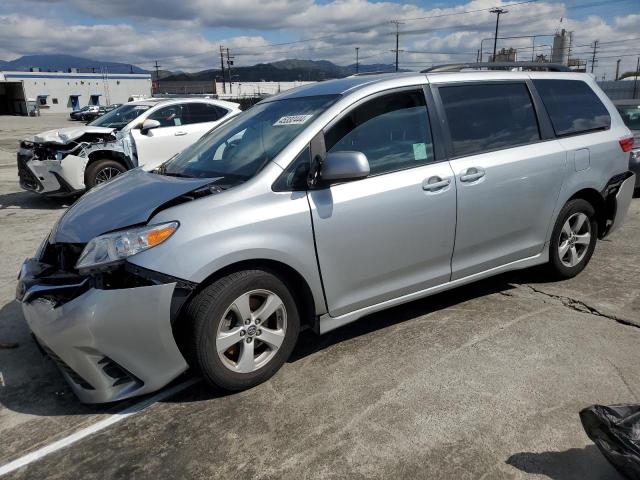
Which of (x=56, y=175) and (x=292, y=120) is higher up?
(x=292, y=120)

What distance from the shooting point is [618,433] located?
7.02ft

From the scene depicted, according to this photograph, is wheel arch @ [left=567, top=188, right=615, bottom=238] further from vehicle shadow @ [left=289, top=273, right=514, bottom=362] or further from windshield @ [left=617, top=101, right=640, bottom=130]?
windshield @ [left=617, top=101, right=640, bottom=130]

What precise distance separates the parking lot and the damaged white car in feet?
15.7

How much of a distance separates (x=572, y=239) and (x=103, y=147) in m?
7.24

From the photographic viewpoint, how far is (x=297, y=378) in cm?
326

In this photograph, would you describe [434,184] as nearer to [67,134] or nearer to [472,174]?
[472,174]

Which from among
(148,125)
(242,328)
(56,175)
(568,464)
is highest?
(148,125)

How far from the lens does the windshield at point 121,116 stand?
952 centimetres

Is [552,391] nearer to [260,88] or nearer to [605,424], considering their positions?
[605,424]

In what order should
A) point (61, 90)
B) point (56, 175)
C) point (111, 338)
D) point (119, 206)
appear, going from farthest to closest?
point (61, 90) < point (56, 175) < point (119, 206) < point (111, 338)

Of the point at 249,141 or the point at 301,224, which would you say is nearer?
the point at 301,224

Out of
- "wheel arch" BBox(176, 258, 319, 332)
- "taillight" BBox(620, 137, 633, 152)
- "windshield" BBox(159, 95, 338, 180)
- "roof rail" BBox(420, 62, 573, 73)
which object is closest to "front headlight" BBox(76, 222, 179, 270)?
"wheel arch" BBox(176, 258, 319, 332)

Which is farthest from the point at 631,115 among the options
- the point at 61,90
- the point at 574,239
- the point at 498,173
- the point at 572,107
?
the point at 61,90

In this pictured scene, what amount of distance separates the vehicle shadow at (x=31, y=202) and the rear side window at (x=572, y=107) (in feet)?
24.8
